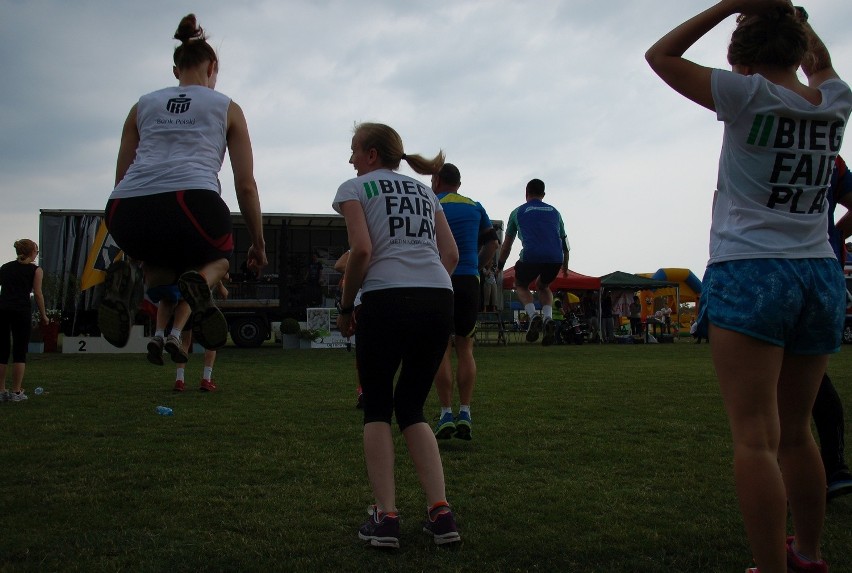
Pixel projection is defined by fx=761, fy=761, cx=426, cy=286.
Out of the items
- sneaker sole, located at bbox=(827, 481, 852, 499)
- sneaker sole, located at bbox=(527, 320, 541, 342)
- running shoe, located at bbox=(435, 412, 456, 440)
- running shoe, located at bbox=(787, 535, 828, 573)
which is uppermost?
sneaker sole, located at bbox=(527, 320, 541, 342)

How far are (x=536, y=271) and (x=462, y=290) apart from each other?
2.59 m

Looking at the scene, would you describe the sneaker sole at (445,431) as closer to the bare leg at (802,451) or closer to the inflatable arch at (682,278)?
the bare leg at (802,451)

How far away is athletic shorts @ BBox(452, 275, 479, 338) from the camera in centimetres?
549

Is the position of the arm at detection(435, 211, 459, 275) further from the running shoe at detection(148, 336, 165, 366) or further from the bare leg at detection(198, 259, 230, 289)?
the running shoe at detection(148, 336, 165, 366)

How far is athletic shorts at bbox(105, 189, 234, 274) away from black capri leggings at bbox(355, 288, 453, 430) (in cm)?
69

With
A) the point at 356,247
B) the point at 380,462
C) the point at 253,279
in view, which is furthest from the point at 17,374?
the point at 253,279

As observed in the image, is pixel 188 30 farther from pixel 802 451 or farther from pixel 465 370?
pixel 465 370

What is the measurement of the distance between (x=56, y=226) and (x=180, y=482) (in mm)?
17617

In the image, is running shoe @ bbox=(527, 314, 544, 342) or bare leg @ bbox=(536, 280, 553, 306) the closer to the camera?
running shoe @ bbox=(527, 314, 544, 342)

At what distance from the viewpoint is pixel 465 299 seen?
5516 millimetres

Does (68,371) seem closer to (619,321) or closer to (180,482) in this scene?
(180,482)

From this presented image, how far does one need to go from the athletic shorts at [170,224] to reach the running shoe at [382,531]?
1301 mm

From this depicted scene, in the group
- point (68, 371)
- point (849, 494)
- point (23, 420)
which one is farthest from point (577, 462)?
point (68, 371)

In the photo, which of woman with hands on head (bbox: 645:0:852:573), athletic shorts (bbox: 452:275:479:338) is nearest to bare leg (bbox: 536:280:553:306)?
athletic shorts (bbox: 452:275:479:338)
